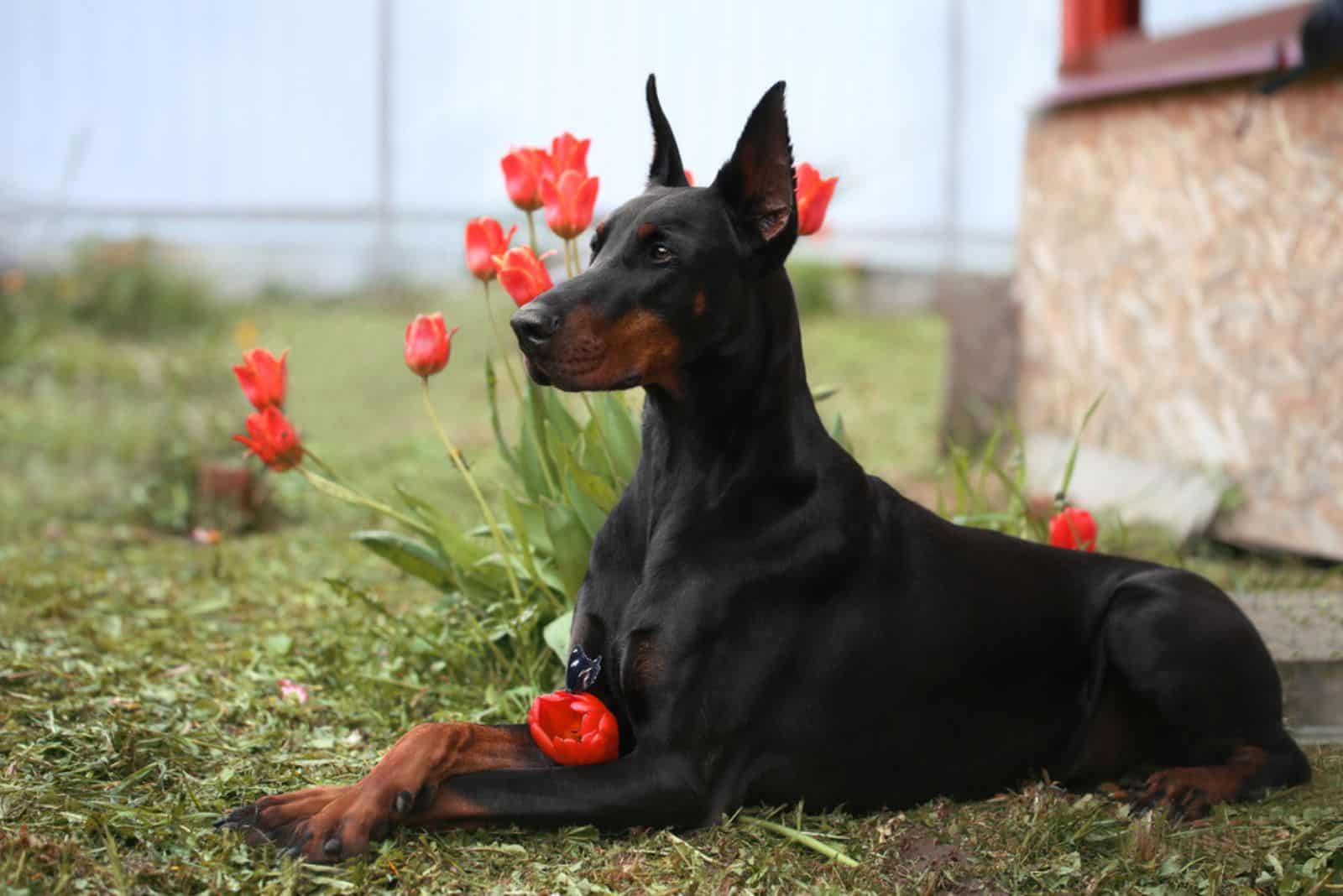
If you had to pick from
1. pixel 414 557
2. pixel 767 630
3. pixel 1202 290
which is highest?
pixel 1202 290

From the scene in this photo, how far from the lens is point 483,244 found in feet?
9.58

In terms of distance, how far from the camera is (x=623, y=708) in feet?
7.63

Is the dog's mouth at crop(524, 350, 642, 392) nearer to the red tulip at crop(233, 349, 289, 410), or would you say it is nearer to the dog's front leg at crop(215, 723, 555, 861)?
the dog's front leg at crop(215, 723, 555, 861)

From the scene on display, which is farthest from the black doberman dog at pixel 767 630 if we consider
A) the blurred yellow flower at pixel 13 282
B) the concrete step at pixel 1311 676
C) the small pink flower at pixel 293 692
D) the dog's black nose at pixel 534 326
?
the blurred yellow flower at pixel 13 282

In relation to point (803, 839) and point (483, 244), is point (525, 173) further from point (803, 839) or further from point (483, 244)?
point (803, 839)

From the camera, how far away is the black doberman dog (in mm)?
2150

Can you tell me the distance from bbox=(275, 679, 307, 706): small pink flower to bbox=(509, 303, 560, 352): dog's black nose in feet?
4.41

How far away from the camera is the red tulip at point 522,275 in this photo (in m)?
2.70

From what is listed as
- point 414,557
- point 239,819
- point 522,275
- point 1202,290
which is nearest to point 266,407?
point 414,557

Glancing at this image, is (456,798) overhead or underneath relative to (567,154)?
underneath

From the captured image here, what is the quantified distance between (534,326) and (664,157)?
580 mm

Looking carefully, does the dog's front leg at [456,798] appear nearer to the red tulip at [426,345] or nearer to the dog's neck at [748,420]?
the dog's neck at [748,420]

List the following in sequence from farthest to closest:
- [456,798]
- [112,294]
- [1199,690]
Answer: [112,294] < [1199,690] < [456,798]

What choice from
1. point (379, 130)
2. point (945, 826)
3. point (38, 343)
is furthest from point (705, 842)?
point (379, 130)
